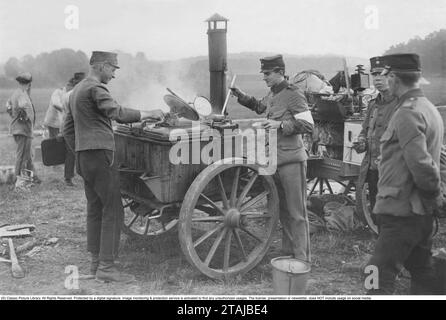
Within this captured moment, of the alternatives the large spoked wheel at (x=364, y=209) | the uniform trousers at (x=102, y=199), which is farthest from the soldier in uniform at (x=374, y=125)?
the uniform trousers at (x=102, y=199)

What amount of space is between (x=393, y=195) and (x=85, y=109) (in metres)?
2.59

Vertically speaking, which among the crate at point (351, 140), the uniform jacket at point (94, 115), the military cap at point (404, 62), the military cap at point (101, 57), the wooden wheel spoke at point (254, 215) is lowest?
the wooden wheel spoke at point (254, 215)

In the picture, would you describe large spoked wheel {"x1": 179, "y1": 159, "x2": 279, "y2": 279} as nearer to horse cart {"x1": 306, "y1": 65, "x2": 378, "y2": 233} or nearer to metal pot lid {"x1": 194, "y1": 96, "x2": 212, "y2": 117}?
metal pot lid {"x1": 194, "y1": 96, "x2": 212, "y2": 117}

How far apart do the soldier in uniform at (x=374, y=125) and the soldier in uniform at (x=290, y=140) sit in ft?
2.23

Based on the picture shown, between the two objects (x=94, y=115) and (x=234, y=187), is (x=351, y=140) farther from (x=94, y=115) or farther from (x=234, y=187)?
(x=94, y=115)

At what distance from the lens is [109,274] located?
4.37m

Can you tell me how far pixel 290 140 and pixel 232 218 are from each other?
901mm

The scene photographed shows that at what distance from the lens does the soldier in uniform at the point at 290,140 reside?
449 centimetres

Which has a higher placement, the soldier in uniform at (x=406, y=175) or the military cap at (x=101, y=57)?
the military cap at (x=101, y=57)

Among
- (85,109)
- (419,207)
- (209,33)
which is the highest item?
(209,33)

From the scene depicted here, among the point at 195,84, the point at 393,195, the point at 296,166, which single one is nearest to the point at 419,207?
the point at 393,195

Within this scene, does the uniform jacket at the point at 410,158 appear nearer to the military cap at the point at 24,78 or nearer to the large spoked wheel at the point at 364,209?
the large spoked wheel at the point at 364,209
